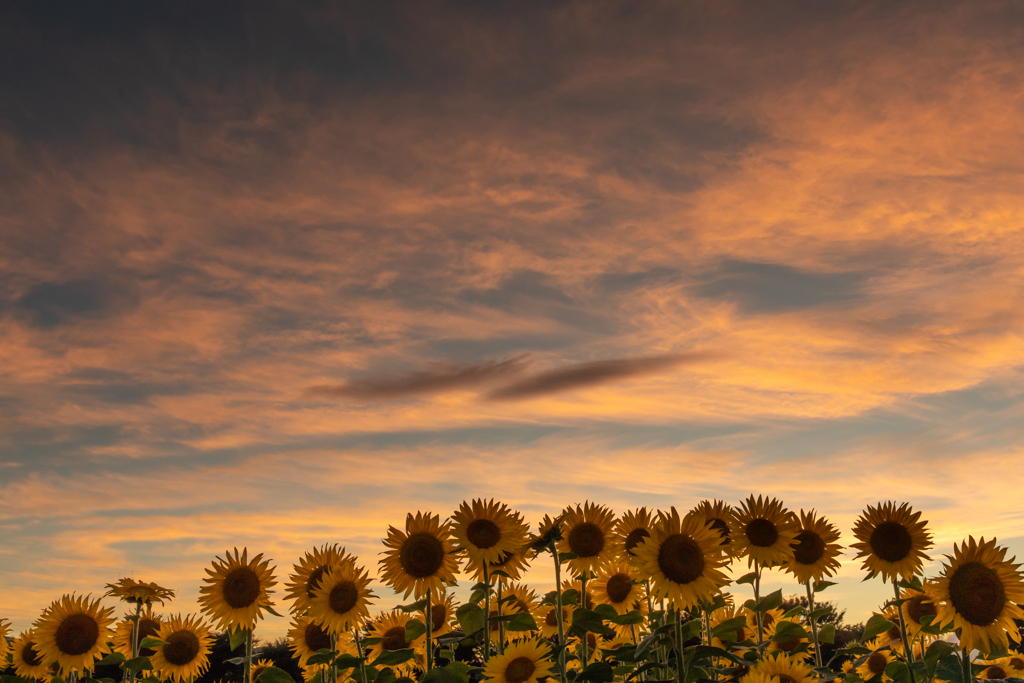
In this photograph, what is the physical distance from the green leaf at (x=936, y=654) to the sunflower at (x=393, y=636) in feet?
24.3

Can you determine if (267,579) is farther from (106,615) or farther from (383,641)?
(106,615)

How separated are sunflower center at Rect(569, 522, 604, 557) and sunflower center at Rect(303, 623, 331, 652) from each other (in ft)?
15.4

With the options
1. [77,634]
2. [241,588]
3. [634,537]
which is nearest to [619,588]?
[634,537]

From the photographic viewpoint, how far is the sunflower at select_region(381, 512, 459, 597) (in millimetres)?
10688

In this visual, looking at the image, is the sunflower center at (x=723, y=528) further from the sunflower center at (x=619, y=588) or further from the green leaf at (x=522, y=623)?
the sunflower center at (x=619, y=588)

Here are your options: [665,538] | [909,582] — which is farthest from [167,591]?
[909,582]

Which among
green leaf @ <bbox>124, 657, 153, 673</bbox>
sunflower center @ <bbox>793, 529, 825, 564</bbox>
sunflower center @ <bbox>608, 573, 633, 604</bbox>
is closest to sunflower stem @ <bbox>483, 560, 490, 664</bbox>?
sunflower center @ <bbox>608, 573, 633, 604</bbox>

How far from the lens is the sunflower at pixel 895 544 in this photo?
34.3 feet

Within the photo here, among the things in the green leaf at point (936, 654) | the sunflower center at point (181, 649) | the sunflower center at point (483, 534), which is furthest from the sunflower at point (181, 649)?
the green leaf at point (936, 654)

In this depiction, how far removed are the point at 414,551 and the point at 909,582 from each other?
6535 millimetres

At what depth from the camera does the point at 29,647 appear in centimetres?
1524

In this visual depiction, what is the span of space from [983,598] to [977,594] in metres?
0.08

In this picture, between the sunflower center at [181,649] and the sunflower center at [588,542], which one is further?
the sunflower center at [181,649]

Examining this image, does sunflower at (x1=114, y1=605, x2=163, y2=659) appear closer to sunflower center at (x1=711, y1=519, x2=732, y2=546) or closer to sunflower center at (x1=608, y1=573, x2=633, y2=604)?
sunflower center at (x1=608, y1=573, x2=633, y2=604)
